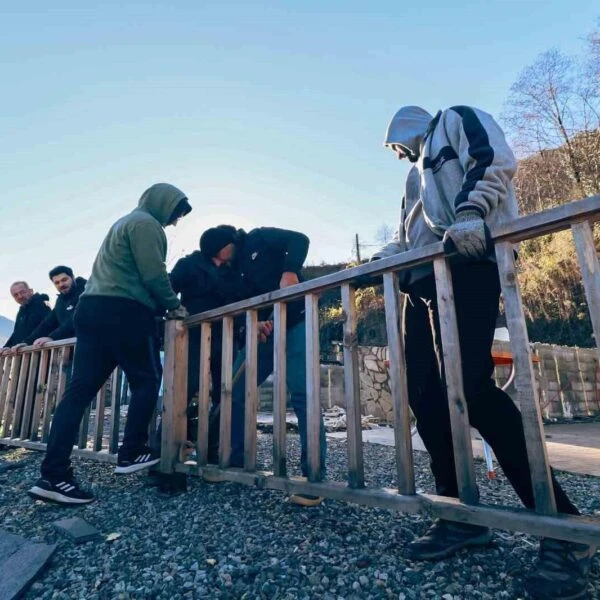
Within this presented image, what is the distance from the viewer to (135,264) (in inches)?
105

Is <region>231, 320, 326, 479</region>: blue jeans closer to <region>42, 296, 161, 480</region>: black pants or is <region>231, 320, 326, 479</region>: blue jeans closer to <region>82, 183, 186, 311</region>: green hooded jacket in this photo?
<region>42, 296, 161, 480</region>: black pants

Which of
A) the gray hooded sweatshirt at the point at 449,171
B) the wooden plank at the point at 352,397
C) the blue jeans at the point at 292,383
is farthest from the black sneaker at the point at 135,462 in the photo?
the gray hooded sweatshirt at the point at 449,171

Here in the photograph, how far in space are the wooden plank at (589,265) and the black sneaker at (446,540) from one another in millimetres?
835

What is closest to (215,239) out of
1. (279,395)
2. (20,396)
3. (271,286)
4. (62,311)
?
(271,286)

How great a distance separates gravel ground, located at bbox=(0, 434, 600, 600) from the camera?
1401 millimetres

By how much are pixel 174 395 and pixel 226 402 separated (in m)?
0.45

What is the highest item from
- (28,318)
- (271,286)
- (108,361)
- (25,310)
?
(25,310)

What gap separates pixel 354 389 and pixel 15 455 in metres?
4.04

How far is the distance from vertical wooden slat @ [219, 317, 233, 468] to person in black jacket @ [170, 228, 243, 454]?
778 millimetres

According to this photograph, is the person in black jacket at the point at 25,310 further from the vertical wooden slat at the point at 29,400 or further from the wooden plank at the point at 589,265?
the wooden plank at the point at 589,265

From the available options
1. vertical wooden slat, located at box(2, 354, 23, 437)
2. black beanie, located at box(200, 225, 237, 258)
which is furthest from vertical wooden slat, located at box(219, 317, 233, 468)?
vertical wooden slat, located at box(2, 354, 23, 437)

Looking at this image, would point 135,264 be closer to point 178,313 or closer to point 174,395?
point 178,313

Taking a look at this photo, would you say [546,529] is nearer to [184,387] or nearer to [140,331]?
[184,387]

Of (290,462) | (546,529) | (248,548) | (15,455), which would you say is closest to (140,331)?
(248,548)
